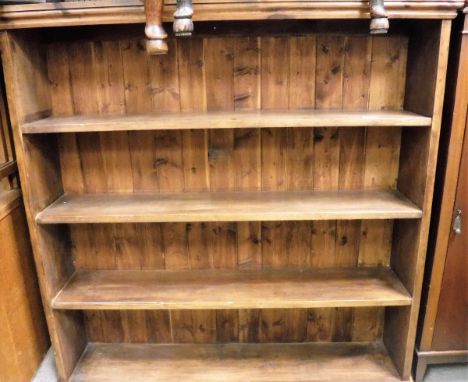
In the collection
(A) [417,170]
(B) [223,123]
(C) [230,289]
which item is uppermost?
(B) [223,123]

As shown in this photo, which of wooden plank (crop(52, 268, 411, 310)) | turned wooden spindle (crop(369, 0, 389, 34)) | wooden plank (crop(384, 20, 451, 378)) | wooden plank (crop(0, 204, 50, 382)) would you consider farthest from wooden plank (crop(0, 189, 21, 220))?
wooden plank (crop(384, 20, 451, 378))

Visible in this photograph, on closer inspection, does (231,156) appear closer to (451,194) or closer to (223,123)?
(223,123)

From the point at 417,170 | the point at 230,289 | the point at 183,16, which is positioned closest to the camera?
the point at 183,16

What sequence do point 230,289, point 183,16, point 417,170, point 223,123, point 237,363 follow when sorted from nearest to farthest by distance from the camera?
point 183,16 → point 223,123 → point 417,170 → point 230,289 → point 237,363

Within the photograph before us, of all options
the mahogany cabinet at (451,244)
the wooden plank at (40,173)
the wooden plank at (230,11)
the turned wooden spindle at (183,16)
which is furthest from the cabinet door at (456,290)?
the wooden plank at (40,173)

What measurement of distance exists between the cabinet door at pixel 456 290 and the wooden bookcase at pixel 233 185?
12 centimetres

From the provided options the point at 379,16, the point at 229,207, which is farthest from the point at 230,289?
the point at 379,16

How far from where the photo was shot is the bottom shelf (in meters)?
1.77

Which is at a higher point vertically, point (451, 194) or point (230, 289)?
point (451, 194)

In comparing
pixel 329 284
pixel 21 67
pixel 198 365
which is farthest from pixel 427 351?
pixel 21 67

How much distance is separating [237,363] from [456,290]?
958mm

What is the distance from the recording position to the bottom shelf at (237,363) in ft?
5.82

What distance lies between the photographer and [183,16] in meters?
1.21

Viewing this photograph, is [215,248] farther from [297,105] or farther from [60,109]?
[60,109]
